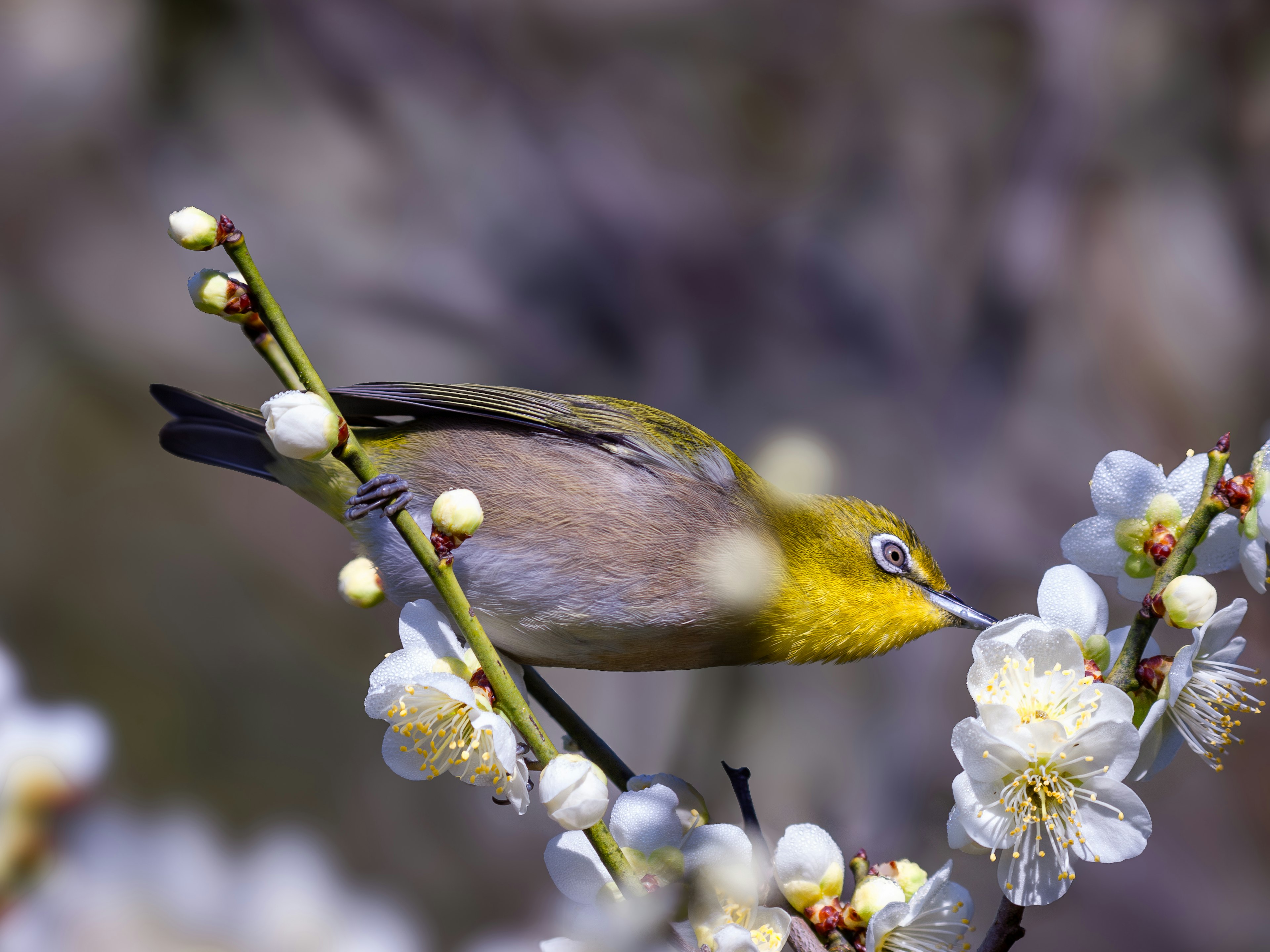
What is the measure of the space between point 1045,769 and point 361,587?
16.9 inches

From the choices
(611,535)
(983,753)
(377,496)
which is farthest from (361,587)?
(983,753)

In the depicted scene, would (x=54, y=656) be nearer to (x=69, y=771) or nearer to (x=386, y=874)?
(x=386, y=874)

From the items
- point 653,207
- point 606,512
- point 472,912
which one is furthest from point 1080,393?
point 472,912

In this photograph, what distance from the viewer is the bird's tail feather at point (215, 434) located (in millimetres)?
714

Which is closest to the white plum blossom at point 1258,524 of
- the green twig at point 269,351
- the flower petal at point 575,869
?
the flower petal at point 575,869

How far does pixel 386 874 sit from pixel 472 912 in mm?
109

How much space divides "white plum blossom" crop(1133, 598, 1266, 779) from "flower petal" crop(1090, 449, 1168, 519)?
71 mm

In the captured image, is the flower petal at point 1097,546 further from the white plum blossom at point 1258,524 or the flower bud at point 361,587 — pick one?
the flower bud at point 361,587

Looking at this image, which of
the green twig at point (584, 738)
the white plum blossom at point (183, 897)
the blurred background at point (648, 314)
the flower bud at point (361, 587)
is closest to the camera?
the white plum blossom at point (183, 897)

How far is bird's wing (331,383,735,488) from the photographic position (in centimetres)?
71

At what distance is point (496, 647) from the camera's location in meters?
0.67

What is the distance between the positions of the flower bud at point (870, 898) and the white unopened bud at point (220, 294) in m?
0.43

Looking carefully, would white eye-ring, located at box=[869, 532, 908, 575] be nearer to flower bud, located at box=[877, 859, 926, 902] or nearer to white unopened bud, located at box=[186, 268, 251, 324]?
flower bud, located at box=[877, 859, 926, 902]

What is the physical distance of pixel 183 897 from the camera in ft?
1.07
